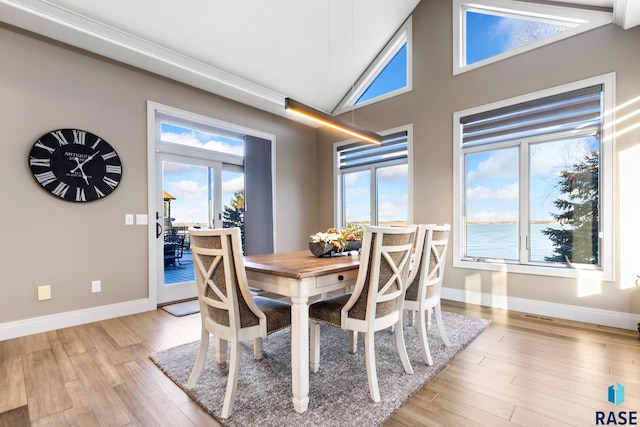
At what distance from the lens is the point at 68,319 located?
2.96 metres

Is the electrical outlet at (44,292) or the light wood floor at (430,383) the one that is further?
the electrical outlet at (44,292)

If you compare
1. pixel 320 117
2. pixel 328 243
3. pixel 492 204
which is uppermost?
pixel 320 117

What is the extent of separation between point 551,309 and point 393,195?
2.36 m

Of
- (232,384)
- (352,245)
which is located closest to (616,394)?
(352,245)

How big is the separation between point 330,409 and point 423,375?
0.71 meters

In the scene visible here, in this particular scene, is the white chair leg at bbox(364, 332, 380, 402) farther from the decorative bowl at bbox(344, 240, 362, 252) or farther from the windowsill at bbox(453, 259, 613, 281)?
the windowsill at bbox(453, 259, 613, 281)

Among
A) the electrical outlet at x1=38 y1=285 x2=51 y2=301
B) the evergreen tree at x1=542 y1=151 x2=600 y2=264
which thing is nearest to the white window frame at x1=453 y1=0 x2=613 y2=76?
the evergreen tree at x1=542 y1=151 x2=600 y2=264

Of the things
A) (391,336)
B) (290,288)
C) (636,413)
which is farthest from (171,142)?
(636,413)

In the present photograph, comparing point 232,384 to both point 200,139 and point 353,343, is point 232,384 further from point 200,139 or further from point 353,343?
point 200,139

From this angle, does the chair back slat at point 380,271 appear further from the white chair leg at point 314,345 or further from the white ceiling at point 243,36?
the white ceiling at point 243,36

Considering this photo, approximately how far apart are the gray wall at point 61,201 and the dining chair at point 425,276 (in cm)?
300

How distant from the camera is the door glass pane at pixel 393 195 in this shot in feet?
14.8

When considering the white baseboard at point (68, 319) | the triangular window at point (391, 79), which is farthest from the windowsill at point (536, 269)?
the white baseboard at point (68, 319)

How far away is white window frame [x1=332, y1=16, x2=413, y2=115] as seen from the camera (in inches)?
170
